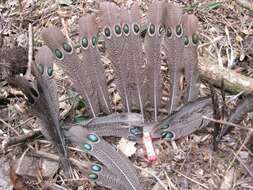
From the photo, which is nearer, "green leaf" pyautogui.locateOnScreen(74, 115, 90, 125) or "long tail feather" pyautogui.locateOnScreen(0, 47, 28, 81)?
"green leaf" pyautogui.locateOnScreen(74, 115, 90, 125)

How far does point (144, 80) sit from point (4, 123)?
2.40ft

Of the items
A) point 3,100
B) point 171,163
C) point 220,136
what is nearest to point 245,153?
point 220,136

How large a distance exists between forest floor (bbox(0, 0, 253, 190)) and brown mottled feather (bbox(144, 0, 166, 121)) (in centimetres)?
25

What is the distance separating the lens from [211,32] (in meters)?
3.22

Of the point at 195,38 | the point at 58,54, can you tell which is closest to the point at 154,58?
the point at 195,38

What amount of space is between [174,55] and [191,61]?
3.5 inches

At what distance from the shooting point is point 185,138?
270 cm

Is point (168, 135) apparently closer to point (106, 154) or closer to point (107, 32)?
point (106, 154)

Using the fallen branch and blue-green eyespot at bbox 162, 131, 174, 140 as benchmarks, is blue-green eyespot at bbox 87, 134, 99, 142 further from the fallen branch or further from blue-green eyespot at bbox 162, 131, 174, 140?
the fallen branch

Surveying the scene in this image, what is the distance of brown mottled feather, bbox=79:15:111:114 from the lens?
2.69 metres

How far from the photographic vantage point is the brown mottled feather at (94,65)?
2.69m

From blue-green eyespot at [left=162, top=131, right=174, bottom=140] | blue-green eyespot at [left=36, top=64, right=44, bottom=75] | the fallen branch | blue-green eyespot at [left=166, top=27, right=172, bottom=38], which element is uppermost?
blue-green eyespot at [left=166, top=27, right=172, bottom=38]

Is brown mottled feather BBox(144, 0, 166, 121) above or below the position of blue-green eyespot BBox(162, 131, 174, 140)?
above

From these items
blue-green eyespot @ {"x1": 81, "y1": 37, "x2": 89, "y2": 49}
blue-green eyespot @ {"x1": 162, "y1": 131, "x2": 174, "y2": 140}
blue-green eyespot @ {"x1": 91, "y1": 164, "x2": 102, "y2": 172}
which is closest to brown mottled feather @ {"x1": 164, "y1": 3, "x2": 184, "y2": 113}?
blue-green eyespot @ {"x1": 162, "y1": 131, "x2": 174, "y2": 140}
